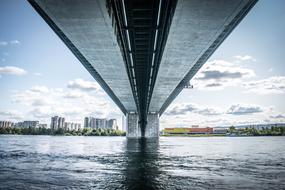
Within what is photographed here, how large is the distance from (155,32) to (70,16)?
678 cm

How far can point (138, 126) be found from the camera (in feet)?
297

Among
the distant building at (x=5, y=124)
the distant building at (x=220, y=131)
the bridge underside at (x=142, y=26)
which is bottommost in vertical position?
the distant building at (x=220, y=131)

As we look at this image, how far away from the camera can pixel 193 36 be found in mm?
23594

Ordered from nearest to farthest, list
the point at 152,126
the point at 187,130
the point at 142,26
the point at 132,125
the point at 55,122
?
1. the point at 142,26
2. the point at 132,125
3. the point at 152,126
4. the point at 187,130
5. the point at 55,122

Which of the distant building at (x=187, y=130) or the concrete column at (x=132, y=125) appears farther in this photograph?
the distant building at (x=187, y=130)

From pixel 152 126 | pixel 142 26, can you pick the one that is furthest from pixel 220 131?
pixel 142 26

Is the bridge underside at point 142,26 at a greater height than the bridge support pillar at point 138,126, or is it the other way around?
the bridge underside at point 142,26

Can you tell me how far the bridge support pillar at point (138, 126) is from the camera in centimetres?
8919

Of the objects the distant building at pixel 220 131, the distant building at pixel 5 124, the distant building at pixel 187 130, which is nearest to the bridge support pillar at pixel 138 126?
the distant building at pixel 187 130

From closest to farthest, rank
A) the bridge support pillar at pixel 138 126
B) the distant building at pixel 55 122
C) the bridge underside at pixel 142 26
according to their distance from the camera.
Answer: the bridge underside at pixel 142 26, the bridge support pillar at pixel 138 126, the distant building at pixel 55 122

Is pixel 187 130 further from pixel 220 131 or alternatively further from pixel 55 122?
pixel 55 122

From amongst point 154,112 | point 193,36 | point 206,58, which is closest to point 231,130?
point 154,112

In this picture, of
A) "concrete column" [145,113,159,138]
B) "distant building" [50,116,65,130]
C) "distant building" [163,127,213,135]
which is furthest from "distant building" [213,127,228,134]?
"distant building" [50,116,65,130]

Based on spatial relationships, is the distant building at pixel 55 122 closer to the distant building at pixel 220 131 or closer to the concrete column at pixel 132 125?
the concrete column at pixel 132 125
